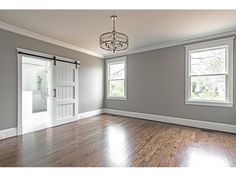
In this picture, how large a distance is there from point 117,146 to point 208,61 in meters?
3.36

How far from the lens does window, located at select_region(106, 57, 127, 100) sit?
20.2ft

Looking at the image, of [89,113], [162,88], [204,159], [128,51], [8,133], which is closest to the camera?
[204,159]

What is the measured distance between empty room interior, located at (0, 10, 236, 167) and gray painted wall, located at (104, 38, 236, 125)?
3cm

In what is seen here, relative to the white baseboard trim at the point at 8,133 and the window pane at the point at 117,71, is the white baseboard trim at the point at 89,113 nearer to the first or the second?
the window pane at the point at 117,71

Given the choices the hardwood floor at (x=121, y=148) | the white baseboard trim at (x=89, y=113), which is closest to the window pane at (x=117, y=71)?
the white baseboard trim at (x=89, y=113)

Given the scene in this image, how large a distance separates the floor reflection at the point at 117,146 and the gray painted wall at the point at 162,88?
1676 mm

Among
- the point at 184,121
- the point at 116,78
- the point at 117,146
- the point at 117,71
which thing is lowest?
the point at 117,146

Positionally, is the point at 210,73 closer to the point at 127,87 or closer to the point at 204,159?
the point at 204,159

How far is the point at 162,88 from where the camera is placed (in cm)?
509

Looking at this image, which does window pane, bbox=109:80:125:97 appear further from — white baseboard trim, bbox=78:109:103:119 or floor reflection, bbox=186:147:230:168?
floor reflection, bbox=186:147:230:168

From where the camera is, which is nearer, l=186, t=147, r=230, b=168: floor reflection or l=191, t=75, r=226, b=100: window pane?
l=186, t=147, r=230, b=168: floor reflection

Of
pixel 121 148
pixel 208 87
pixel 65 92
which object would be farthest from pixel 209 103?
pixel 65 92

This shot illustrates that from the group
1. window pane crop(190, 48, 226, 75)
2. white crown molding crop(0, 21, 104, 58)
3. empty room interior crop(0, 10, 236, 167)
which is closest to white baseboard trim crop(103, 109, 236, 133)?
empty room interior crop(0, 10, 236, 167)

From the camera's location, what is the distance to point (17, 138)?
349cm
